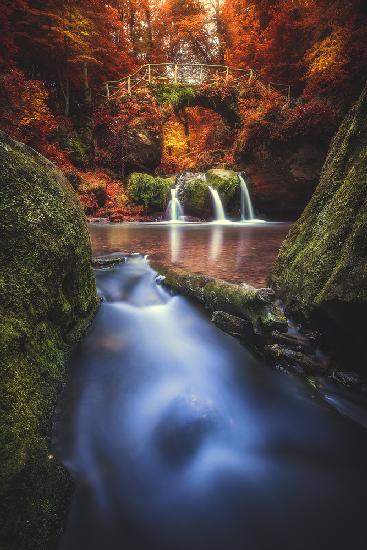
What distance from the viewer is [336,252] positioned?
9.80ft

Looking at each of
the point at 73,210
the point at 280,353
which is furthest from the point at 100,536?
the point at 73,210

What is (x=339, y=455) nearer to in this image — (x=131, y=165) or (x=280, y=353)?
(x=280, y=353)

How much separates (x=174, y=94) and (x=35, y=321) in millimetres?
19312

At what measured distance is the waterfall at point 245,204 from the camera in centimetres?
1515

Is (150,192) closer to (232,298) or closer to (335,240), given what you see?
(232,298)

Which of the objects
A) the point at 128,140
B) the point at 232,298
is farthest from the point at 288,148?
the point at 232,298

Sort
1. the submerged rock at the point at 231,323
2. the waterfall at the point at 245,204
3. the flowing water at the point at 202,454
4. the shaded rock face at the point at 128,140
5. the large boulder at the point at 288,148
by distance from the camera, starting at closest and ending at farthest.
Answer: the flowing water at the point at 202,454, the submerged rock at the point at 231,323, the large boulder at the point at 288,148, the waterfall at the point at 245,204, the shaded rock face at the point at 128,140

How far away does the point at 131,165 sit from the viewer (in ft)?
55.6

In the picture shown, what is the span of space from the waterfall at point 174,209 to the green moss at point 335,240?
431 inches

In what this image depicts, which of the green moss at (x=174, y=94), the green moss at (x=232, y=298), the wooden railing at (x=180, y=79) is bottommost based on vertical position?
the green moss at (x=232, y=298)

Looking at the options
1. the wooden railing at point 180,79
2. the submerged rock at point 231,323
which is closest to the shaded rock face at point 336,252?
the submerged rock at point 231,323

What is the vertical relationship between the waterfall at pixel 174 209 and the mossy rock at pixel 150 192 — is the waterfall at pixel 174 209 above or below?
below

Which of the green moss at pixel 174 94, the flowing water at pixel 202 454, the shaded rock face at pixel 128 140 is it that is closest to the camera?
the flowing water at pixel 202 454

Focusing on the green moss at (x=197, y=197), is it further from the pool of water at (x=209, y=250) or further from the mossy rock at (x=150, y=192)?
the pool of water at (x=209, y=250)
